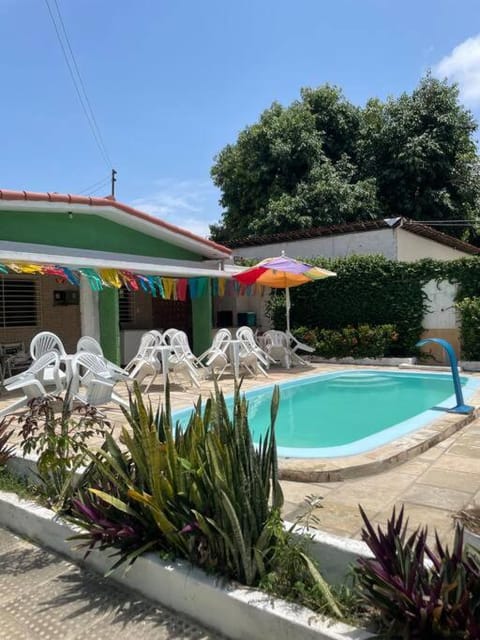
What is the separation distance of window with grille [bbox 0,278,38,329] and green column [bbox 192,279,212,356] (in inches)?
219

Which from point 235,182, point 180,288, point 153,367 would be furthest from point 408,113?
point 153,367

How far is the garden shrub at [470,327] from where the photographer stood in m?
15.0

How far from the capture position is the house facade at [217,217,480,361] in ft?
54.0

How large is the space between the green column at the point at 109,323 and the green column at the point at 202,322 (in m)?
4.14

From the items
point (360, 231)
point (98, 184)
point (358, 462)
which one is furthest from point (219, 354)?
point (98, 184)

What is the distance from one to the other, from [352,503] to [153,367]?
7.49 meters

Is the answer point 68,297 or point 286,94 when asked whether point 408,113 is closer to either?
point 286,94

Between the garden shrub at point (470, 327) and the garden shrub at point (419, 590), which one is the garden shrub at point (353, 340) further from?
the garden shrub at point (419, 590)

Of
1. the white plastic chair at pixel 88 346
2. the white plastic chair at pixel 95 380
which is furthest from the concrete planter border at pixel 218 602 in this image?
the white plastic chair at pixel 88 346

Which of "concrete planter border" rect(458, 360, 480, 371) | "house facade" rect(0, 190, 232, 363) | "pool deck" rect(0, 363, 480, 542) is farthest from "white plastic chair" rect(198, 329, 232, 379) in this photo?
"concrete planter border" rect(458, 360, 480, 371)

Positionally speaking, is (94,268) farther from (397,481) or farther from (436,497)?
(436,497)

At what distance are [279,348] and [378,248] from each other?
638 centimetres

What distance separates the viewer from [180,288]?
15891 mm

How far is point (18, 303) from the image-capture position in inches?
672
